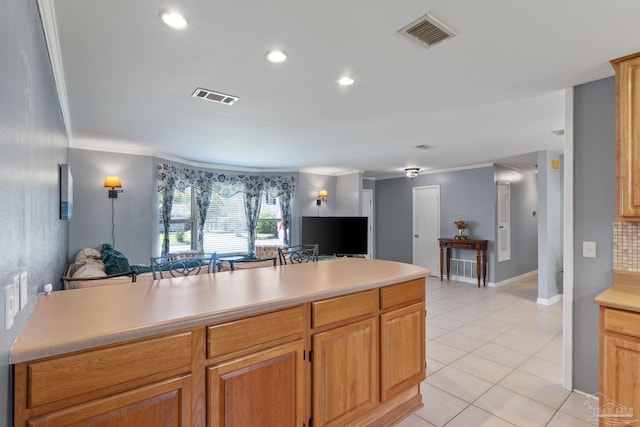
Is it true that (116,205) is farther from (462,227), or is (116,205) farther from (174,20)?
(462,227)

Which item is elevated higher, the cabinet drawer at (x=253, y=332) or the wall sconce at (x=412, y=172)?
the wall sconce at (x=412, y=172)

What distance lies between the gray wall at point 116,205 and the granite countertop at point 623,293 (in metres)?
5.34

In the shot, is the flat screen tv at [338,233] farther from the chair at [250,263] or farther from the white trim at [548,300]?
the chair at [250,263]

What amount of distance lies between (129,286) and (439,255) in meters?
6.35

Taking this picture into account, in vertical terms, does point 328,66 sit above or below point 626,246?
above

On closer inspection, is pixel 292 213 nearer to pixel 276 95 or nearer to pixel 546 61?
pixel 276 95

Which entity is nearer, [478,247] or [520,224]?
[478,247]

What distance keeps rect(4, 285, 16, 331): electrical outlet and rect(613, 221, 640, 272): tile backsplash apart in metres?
3.31

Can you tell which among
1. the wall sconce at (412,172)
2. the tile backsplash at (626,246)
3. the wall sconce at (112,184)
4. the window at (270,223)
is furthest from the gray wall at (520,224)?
the wall sconce at (112,184)

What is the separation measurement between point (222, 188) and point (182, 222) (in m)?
1.02

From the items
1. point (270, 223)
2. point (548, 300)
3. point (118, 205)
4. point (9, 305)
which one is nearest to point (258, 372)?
point (9, 305)

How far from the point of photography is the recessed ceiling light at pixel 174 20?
1.63m

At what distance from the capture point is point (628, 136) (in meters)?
2.06

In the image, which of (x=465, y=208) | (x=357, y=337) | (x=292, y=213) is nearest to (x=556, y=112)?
(x=357, y=337)
